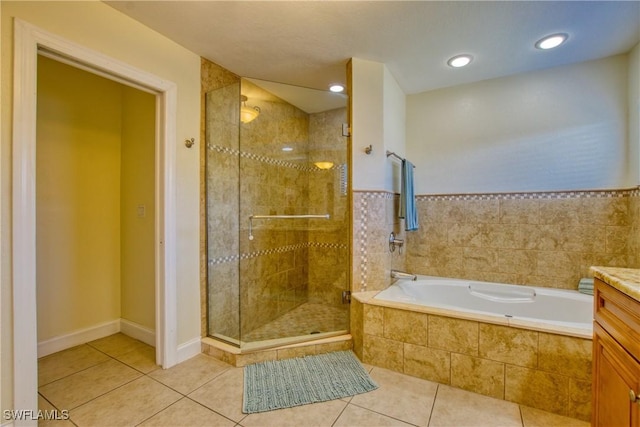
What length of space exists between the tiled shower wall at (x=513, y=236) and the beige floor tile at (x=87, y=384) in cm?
177

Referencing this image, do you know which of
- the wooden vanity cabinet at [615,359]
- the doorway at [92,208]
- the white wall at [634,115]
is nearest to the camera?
the wooden vanity cabinet at [615,359]

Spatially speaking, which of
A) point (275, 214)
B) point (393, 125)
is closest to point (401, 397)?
point (275, 214)

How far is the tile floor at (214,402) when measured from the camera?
4.85 ft

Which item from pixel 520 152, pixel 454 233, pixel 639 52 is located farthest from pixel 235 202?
pixel 639 52

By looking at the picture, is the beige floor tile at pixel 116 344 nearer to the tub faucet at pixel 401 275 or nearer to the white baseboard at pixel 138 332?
the white baseboard at pixel 138 332

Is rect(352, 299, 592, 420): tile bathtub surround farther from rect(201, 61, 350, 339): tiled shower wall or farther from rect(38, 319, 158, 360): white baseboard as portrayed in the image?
rect(38, 319, 158, 360): white baseboard

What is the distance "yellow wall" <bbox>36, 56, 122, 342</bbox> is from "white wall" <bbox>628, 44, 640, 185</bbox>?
167 inches

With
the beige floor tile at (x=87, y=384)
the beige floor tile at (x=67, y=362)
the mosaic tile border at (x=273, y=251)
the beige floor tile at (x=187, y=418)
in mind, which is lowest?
the beige floor tile at (x=187, y=418)

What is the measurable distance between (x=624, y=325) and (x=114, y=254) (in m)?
3.33

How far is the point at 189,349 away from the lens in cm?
212

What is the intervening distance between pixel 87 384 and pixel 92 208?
1393 millimetres

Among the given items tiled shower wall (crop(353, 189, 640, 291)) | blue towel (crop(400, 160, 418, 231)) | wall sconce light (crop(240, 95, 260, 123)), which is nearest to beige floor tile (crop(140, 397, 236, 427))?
tiled shower wall (crop(353, 189, 640, 291))

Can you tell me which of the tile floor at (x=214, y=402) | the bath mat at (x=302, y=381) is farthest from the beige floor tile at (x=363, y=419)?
the bath mat at (x=302, y=381)

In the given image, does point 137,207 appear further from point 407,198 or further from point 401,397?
point 401,397
